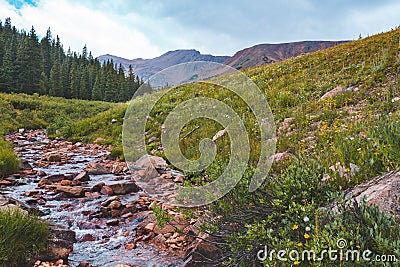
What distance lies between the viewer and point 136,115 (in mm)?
15711

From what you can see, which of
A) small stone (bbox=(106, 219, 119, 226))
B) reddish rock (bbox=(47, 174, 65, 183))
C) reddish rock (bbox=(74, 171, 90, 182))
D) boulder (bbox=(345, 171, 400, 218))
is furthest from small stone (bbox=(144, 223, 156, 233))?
reddish rock (bbox=(47, 174, 65, 183))

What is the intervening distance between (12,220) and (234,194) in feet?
9.61

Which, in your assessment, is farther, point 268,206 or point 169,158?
point 169,158

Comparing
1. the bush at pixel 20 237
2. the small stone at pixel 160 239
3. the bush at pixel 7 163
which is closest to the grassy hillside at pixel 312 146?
the small stone at pixel 160 239

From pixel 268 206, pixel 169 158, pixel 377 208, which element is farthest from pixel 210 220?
pixel 169 158

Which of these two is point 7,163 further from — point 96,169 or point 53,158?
point 53,158

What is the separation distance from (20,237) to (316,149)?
15.1ft

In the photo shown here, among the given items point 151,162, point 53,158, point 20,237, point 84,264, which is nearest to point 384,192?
point 84,264

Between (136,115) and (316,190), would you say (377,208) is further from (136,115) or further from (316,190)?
(136,115)

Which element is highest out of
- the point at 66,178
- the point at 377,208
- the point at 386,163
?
the point at 386,163

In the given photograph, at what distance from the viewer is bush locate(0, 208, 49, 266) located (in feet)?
11.6

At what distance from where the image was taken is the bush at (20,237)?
3549 millimetres

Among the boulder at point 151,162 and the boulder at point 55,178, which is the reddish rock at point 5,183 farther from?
the boulder at point 151,162

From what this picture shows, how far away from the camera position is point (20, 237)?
Answer: 3812mm
